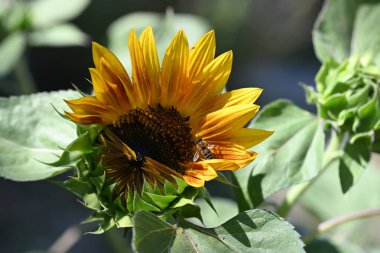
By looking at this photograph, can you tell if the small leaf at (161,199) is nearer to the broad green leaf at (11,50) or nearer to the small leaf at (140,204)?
the small leaf at (140,204)

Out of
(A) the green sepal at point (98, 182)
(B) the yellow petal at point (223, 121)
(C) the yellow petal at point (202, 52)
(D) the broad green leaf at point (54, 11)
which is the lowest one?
(D) the broad green leaf at point (54, 11)

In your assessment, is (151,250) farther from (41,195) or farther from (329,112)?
(41,195)

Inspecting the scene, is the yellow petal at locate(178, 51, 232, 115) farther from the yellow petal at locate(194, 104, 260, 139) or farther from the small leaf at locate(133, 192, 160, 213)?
the small leaf at locate(133, 192, 160, 213)

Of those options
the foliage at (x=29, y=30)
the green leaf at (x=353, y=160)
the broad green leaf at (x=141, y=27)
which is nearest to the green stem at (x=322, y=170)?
the green leaf at (x=353, y=160)

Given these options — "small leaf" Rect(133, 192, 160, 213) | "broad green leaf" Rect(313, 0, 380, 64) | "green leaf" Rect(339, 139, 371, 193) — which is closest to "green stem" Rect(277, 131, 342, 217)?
"green leaf" Rect(339, 139, 371, 193)

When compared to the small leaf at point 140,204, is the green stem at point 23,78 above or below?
below

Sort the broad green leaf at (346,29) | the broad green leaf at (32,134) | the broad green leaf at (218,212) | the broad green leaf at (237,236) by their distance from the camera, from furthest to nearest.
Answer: the broad green leaf at (218,212) < the broad green leaf at (346,29) < the broad green leaf at (32,134) < the broad green leaf at (237,236)

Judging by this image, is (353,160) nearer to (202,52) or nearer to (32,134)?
(202,52)
